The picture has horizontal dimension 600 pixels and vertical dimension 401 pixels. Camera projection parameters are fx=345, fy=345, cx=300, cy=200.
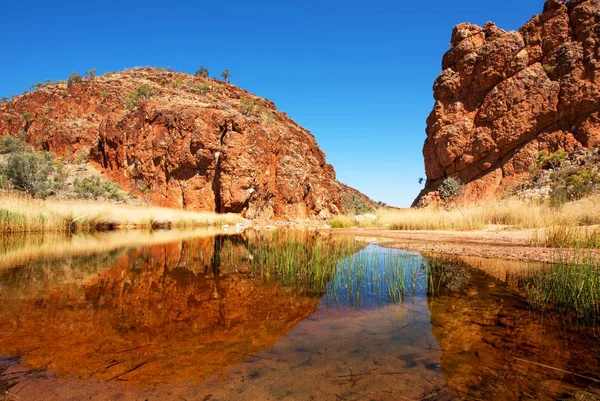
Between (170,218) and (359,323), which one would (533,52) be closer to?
(170,218)

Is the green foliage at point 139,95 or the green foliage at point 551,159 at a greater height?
the green foliage at point 139,95

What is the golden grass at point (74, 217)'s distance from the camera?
13.0 m

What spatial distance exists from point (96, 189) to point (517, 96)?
3532cm

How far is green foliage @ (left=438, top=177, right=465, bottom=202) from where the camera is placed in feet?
104

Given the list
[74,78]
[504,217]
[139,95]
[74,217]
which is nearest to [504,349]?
[504,217]

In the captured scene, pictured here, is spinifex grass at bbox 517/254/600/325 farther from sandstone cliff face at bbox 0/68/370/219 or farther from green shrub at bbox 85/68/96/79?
green shrub at bbox 85/68/96/79

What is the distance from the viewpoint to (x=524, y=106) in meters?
29.3

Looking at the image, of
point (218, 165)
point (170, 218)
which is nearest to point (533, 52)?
point (218, 165)

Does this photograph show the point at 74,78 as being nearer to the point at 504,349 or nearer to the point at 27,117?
the point at 27,117

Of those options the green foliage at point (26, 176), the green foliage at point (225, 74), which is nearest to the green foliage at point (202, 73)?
the green foliage at point (225, 74)

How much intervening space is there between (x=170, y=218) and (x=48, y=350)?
68.0ft

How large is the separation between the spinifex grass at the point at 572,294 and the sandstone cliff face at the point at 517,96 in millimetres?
28164

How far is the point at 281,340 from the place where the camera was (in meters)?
3.10

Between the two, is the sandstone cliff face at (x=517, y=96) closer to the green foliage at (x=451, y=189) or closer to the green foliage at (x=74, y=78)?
the green foliage at (x=451, y=189)
